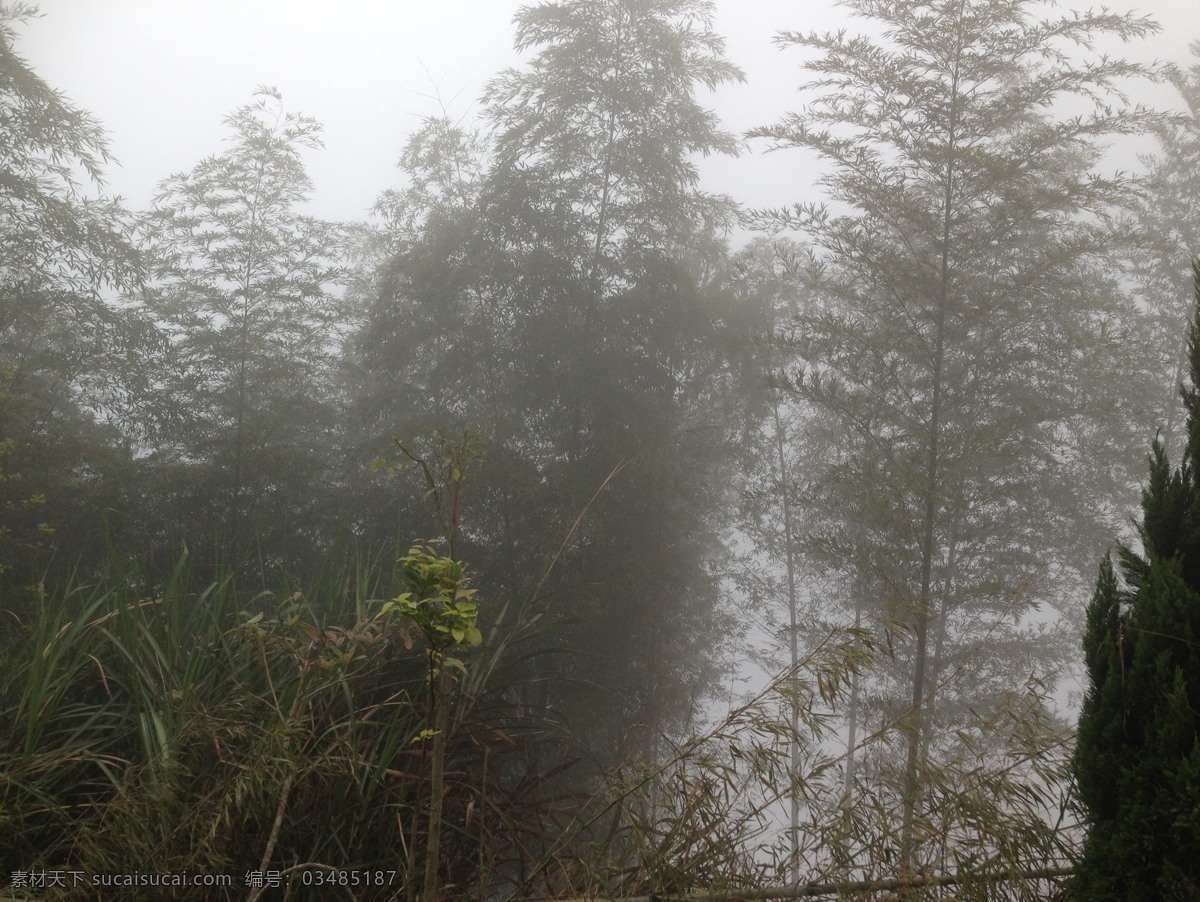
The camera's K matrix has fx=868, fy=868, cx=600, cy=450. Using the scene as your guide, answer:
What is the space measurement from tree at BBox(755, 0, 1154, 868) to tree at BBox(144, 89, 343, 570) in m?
2.63

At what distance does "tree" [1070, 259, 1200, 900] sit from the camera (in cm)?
135

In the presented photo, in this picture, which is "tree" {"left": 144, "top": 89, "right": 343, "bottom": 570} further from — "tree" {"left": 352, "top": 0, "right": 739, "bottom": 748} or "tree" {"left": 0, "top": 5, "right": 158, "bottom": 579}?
"tree" {"left": 352, "top": 0, "right": 739, "bottom": 748}

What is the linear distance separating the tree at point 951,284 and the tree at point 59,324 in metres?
3.34

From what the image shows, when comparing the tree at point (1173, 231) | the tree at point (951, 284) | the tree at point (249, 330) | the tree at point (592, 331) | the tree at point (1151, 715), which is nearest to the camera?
the tree at point (1151, 715)

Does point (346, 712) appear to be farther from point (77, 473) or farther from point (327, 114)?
point (327, 114)

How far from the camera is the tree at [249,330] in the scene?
14.8 feet

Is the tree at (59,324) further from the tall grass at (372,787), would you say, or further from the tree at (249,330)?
the tall grass at (372,787)

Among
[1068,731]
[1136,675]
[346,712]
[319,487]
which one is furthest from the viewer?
[319,487]

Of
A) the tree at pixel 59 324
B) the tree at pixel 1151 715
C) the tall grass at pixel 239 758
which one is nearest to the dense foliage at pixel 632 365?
the tree at pixel 59 324

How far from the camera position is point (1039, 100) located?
381 centimetres

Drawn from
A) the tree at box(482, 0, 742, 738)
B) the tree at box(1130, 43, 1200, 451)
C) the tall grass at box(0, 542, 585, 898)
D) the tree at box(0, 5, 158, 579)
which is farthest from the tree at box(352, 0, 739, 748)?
the tree at box(1130, 43, 1200, 451)

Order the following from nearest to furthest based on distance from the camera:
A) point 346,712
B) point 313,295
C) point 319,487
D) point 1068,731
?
point 1068,731
point 346,712
point 319,487
point 313,295

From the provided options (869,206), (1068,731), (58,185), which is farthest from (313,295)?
(1068,731)

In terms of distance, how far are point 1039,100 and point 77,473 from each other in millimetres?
4739
